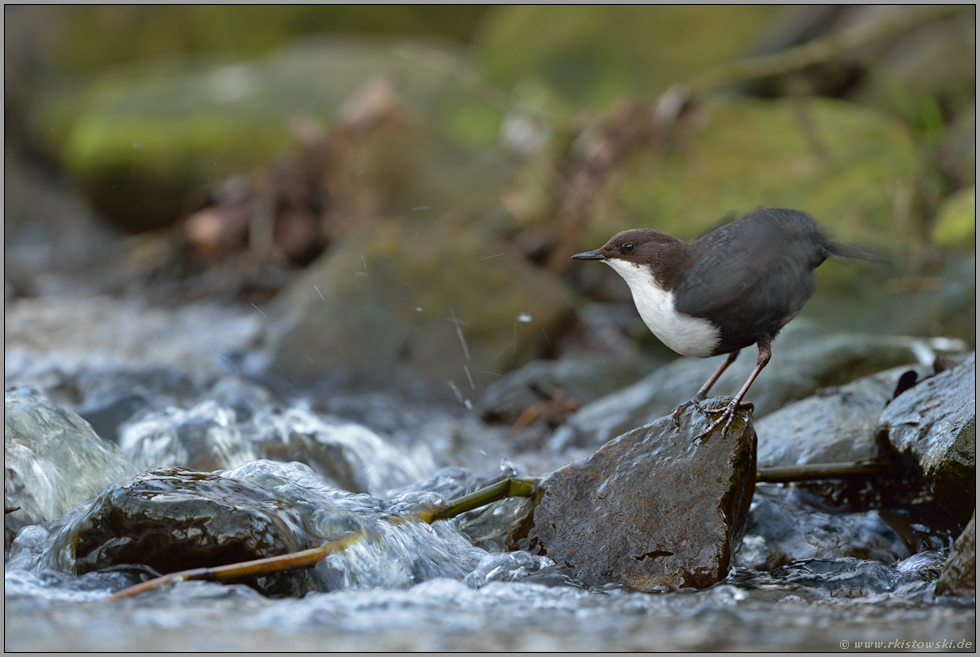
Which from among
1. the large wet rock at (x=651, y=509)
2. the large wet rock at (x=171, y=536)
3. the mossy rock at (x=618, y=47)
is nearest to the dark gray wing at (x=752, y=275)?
the large wet rock at (x=651, y=509)

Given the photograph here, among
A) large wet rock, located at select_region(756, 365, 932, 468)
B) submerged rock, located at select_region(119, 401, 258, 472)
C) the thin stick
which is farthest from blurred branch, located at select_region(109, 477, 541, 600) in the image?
submerged rock, located at select_region(119, 401, 258, 472)

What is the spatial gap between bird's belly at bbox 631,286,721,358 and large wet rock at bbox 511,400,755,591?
273 mm

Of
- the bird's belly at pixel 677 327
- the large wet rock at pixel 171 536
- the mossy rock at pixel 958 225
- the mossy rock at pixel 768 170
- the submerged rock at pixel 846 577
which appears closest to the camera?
the large wet rock at pixel 171 536

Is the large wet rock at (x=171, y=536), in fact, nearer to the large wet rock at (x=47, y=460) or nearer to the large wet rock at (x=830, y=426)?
the large wet rock at (x=47, y=460)

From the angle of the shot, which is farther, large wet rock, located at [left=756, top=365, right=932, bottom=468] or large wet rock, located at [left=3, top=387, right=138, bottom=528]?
large wet rock, located at [left=756, top=365, right=932, bottom=468]

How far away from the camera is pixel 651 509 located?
113 inches

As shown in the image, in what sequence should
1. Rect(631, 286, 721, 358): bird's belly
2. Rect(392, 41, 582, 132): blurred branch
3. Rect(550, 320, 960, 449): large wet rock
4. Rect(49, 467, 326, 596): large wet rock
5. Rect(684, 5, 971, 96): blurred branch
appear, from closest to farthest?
Rect(49, 467, 326, 596): large wet rock < Rect(631, 286, 721, 358): bird's belly < Rect(550, 320, 960, 449): large wet rock < Rect(392, 41, 582, 132): blurred branch < Rect(684, 5, 971, 96): blurred branch

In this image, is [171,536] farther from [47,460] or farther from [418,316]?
[418,316]

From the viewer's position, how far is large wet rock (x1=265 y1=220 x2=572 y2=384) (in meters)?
5.99

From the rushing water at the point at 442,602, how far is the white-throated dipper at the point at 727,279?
649mm

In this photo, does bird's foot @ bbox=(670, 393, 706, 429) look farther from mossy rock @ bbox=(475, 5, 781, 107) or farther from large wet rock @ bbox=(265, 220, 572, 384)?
mossy rock @ bbox=(475, 5, 781, 107)

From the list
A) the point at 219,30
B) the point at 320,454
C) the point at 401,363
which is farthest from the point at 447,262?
the point at 219,30

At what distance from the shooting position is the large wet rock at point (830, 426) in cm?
347

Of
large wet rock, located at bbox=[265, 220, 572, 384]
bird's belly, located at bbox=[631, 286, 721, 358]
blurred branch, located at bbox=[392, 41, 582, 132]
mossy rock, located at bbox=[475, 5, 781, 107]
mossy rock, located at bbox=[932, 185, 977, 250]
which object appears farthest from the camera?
mossy rock, located at bbox=[475, 5, 781, 107]
